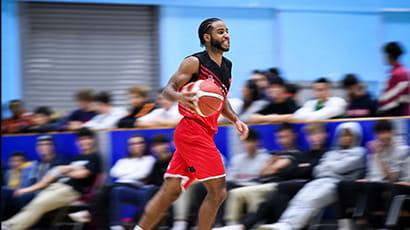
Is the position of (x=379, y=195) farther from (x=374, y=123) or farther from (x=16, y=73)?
(x=16, y=73)

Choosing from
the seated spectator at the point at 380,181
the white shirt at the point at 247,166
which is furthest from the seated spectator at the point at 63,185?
the seated spectator at the point at 380,181

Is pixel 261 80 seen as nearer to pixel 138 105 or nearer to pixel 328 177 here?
pixel 138 105

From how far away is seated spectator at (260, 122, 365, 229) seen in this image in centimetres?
637

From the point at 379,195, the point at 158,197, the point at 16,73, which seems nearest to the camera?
the point at 158,197

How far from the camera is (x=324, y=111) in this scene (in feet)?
24.0

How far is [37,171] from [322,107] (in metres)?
3.56

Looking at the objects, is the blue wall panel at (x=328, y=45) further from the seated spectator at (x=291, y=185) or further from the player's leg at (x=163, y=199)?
the player's leg at (x=163, y=199)

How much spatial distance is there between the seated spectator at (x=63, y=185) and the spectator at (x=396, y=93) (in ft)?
11.4

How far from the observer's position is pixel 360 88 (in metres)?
7.66

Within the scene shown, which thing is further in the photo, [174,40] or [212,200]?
[174,40]

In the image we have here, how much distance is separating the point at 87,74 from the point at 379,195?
6.66m

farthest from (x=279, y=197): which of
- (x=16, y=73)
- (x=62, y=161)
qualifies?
(x=16, y=73)

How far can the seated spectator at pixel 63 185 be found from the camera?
724cm

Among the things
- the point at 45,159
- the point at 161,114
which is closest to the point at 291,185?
the point at 161,114
